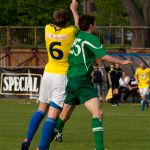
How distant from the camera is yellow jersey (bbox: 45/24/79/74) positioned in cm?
1220

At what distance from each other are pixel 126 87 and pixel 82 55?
22.7 m

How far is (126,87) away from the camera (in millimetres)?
34562

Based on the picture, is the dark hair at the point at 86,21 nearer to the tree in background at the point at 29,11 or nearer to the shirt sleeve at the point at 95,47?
the shirt sleeve at the point at 95,47

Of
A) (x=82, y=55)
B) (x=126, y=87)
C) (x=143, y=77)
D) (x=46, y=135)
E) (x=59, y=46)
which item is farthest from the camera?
(x=126, y=87)

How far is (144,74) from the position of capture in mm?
29688

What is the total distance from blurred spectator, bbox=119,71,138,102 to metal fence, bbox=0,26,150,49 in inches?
158

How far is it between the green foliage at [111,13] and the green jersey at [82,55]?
210ft

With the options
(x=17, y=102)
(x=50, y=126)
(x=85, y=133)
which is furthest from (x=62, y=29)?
(x=17, y=102)

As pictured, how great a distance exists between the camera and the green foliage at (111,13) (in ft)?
258

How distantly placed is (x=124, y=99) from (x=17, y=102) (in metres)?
4.85

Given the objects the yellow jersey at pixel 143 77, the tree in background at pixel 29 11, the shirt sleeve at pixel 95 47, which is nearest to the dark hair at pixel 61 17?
the shirt sleeve at pixel 95 47

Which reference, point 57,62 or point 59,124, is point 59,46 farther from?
point 59,124

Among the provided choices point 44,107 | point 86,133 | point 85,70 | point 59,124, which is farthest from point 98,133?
point 86,133

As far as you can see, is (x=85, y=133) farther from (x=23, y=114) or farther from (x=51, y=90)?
(x=23, y=114)
